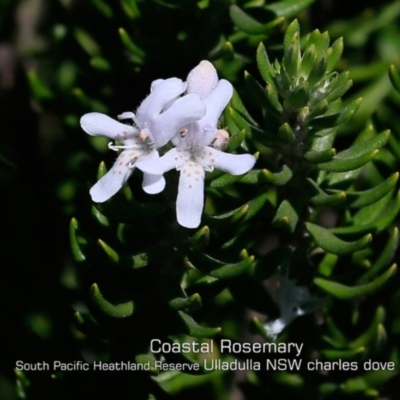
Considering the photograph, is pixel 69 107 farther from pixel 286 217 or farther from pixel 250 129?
pixel 286 217

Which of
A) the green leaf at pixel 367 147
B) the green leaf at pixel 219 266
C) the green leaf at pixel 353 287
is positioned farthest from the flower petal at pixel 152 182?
the green leaf at pixel 353 287

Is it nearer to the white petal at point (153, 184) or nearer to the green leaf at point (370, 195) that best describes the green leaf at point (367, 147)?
the green leaf at point (370, 195)

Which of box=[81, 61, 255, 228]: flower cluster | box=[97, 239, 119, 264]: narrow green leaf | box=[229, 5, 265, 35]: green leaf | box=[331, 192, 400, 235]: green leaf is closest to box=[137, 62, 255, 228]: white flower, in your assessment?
box=[81, 61, 255, 228]: flower cluster

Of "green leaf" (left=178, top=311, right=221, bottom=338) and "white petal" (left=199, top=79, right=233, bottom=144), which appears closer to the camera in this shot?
"white petal" (left=199, top=79, right=233, bottom=144)

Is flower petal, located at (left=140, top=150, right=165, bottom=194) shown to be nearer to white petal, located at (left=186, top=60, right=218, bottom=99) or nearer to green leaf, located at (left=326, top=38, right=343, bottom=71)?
white petal, located at (left=186, top=60, right=218, bottom=99)

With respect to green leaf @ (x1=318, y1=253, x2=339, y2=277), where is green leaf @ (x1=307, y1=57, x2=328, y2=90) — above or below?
above

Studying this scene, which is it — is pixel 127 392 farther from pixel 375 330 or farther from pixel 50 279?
pixel 375 330

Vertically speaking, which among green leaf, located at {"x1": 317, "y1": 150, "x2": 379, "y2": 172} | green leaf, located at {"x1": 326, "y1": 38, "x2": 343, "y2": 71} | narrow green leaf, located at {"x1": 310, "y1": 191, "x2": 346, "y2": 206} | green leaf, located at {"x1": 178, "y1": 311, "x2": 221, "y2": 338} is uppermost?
green leaf, located at {"x1": 326, "y1": 38, "x2": 343, "y2": 71}
